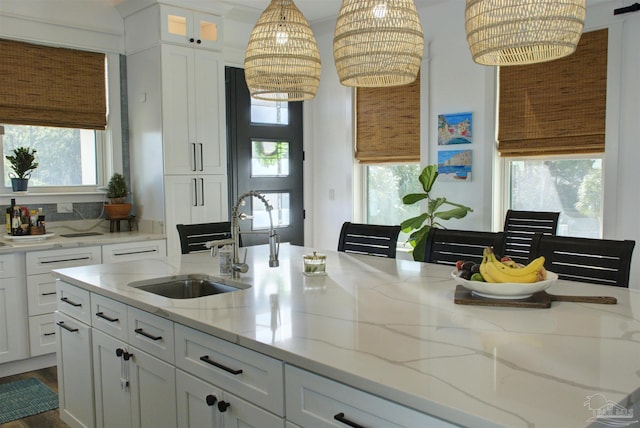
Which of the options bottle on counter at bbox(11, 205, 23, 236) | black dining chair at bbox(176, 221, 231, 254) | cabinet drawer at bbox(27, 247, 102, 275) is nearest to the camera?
black dining chair at bbox(176, 221, 231, 254)

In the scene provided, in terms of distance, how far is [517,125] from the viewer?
462 centimetres

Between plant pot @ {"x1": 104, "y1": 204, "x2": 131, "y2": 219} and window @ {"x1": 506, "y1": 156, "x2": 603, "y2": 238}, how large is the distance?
3284 mm

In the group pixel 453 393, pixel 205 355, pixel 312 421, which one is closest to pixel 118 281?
pixel 205 355

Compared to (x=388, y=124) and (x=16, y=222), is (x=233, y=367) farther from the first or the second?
(x=388, y=124)

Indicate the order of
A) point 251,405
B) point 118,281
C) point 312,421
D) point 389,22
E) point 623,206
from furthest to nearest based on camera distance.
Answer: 1. point 623,206
2. point 118,281
3. point 389,22
4. point 251,405
5. point 312,421

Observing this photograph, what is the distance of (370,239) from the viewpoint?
333cm

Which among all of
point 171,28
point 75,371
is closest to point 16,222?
point 75,371

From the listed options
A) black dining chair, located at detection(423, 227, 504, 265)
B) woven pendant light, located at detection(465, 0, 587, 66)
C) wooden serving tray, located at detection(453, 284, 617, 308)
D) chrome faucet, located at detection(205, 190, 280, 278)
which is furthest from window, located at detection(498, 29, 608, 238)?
chrome faucet, located at detection(205, 190, 280, 278)

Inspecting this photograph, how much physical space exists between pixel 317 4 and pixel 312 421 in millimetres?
4416

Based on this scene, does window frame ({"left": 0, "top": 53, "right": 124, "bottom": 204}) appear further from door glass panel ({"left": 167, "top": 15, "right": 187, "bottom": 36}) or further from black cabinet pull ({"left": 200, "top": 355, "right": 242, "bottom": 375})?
black cabinet pull ({"left": 200, "top": 355, "right": 242, "bottom": 375})

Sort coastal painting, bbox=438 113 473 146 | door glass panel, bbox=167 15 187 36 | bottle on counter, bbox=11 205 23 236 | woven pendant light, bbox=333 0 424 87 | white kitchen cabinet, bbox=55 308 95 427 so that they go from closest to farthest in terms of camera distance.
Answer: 1. woven pendant light, bbox=333 0 424 87
2. white kitchen cabinet, bbox=55 308 95 427
3. bottle on counter, bbox=11 205 23 236
4. door glass panel, bbox=167 15 187 36
5. coastal painting, bbox=438 113 473 146

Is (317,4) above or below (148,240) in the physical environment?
above

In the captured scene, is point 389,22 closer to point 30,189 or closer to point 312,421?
point 312,421

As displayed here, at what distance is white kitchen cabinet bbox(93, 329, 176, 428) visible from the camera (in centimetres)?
209
